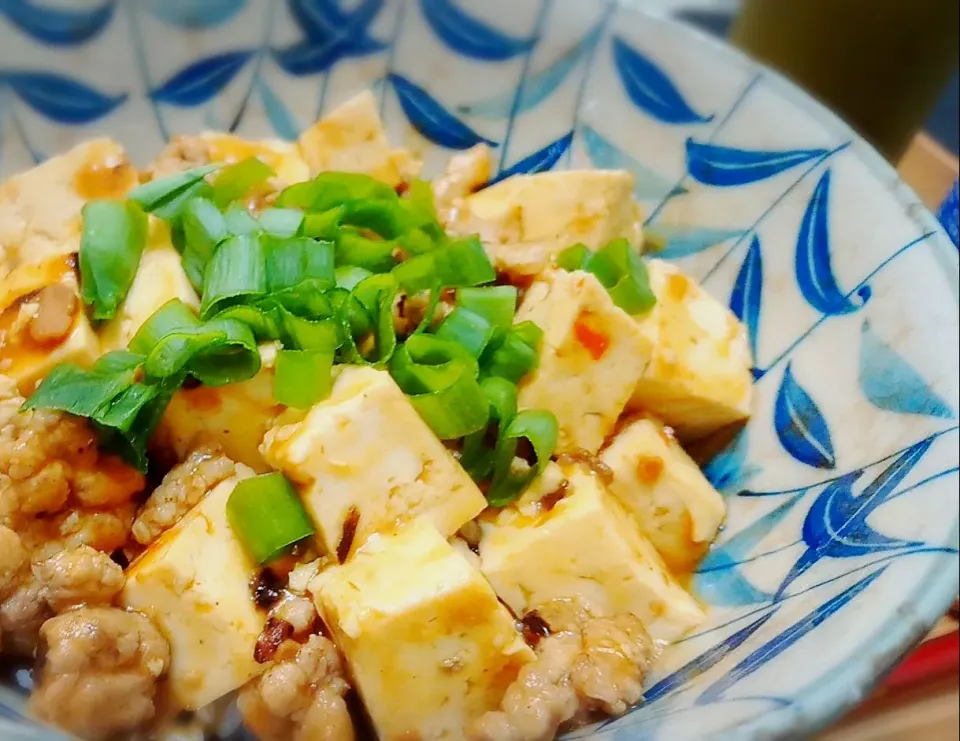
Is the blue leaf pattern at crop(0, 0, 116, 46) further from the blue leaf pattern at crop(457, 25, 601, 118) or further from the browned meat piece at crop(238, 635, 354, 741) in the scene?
the browned meat piece at crop(238, 635, 354, 741)

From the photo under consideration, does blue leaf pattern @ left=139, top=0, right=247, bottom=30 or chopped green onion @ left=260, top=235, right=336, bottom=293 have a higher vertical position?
blue leaf pattern @ left=139, top=0, right=247, bottom=30

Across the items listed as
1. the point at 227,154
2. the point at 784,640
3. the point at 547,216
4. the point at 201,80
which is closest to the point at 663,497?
the point at 784,640

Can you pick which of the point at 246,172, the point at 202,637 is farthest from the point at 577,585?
the point at 246,172

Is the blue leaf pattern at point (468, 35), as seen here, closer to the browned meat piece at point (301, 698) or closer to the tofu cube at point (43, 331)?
the tofu cube at point (43, 331)

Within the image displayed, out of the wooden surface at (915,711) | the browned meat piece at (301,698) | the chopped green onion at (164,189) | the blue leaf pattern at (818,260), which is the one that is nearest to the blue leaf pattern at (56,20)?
the chopped green onion at (164,189)

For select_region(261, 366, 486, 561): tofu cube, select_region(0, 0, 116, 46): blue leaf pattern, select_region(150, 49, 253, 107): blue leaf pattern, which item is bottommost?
select_region(261, 366, 486, 561): tofu cube

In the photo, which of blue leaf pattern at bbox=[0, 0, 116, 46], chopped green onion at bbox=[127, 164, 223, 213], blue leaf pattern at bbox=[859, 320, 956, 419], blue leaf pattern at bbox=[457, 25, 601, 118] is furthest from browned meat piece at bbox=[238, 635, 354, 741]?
blue leaf pattern at bbox=[0, 0, 116, 46]

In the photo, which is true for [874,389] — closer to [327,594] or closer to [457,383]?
[457,383]
